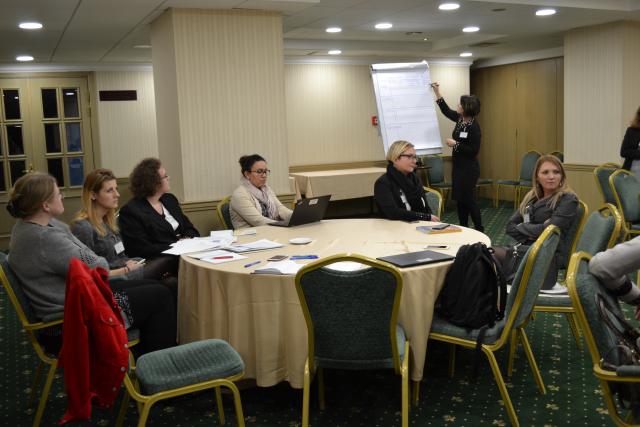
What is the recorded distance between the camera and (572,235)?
436 centimetres

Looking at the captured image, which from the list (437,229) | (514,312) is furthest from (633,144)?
(514,312)

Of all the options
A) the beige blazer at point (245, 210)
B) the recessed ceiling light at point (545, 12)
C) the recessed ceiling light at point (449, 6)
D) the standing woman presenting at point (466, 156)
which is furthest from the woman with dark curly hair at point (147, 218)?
the recessed ceiling light at point (545, 12)

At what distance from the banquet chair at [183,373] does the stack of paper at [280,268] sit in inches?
17.7

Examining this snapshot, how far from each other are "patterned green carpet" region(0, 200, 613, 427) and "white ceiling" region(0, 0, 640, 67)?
314cm

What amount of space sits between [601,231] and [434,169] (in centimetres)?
718

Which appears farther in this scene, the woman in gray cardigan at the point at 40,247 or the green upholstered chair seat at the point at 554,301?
the green upholstered chair seat at the point at 554,301

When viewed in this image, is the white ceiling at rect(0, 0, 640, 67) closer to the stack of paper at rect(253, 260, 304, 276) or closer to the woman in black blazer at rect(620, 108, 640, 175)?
the woman in black blazer at rect(620, 108, 640, 175)

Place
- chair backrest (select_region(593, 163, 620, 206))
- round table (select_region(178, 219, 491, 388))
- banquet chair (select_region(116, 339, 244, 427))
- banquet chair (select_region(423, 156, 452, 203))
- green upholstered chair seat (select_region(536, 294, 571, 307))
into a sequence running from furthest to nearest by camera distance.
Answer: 1. banquet chair (select_region(423, 156, 452, 203))
2. chair backrest (select_region(593, 163, 620, 206))
3. green upholstered chair seat (select_region(536, 294, 571, 307))
4. round table (select_region(178, 219, 491, 388))
5. banquet chair (select_region(116, 339, 244, 427))

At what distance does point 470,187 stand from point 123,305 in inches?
193

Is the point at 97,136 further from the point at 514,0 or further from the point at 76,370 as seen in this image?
the point at 76,370

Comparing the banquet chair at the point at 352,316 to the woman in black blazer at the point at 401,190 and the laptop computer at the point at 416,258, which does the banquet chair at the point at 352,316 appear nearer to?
the laptop computer at the point at 416,258

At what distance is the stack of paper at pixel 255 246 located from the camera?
4027 millimetres

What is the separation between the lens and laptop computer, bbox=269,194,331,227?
4.87 meters

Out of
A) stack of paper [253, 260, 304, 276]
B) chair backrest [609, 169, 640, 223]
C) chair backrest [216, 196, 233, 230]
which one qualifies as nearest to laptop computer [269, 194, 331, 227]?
chair backrest [216, 196, 233, 230]
